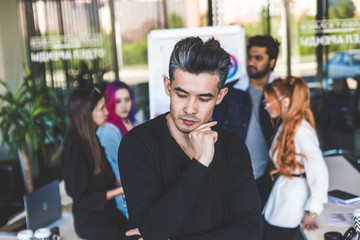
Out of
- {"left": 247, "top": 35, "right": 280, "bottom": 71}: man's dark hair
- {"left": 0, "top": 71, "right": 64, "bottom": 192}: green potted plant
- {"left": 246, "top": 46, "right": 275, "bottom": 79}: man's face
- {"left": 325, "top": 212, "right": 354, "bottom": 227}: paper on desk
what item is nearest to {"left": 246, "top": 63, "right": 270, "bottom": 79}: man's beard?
{"left": 246, "top": 46, "right": 275, "bottom": 79}: man's face

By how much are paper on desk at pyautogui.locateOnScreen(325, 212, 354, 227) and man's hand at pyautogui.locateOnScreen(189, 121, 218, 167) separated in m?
1.40

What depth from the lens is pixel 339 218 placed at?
247 cm

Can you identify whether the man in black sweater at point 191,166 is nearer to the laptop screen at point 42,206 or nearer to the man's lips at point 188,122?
the man's lips at point 188,122

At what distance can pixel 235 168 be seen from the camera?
153 centimetres

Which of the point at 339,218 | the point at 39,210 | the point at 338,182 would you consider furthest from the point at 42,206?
the point at 338,182

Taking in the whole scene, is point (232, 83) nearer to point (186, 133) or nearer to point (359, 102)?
point (186, 133)

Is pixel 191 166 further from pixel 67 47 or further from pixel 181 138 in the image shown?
pixel 67 47

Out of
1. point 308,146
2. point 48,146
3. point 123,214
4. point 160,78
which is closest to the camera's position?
point 308,146

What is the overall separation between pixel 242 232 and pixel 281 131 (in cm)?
128

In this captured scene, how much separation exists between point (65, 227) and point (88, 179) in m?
0.39

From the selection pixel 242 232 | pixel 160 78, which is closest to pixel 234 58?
pixel 160 78

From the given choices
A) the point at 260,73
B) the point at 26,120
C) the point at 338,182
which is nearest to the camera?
the point at 338,182

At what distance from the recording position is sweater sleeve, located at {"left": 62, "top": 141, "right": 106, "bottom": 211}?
2.57 m

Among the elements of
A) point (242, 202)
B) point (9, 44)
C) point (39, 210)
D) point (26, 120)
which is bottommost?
point (39, 210)
